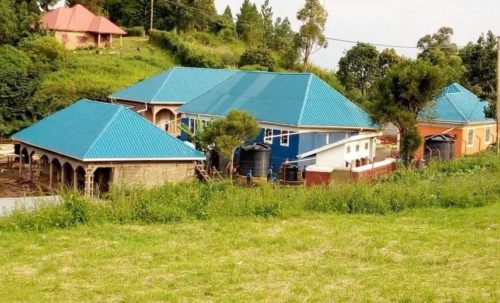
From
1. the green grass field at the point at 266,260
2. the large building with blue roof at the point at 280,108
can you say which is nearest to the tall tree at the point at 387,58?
the large building with blue roof at the point at 280,108

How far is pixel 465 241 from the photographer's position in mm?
10773

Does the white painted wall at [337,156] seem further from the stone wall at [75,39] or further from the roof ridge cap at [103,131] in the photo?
the stone wall at [75,39]

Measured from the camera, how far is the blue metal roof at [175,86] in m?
29.9

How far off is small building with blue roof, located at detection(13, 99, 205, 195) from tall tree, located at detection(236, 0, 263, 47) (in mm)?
30933

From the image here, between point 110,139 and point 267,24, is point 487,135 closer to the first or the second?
point 110,139

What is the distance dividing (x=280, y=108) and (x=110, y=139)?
6.96 m

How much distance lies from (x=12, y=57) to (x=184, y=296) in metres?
31.3

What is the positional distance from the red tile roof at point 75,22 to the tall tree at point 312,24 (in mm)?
12696

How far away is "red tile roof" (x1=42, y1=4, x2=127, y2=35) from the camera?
4222 cm

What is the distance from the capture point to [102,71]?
38.3 metres

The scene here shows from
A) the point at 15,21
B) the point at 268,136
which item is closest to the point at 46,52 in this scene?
the point at 15,21

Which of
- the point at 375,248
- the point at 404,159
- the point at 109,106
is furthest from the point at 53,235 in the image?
the point at 404,159

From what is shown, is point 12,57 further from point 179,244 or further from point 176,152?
point 179,244

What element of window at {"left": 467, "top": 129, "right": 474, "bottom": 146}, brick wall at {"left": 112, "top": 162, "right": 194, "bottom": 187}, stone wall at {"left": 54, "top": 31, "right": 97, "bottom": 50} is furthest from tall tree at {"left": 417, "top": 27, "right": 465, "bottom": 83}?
stone wall at {"left": 54, "top": 31, "right": 97, "bottom": 50}
